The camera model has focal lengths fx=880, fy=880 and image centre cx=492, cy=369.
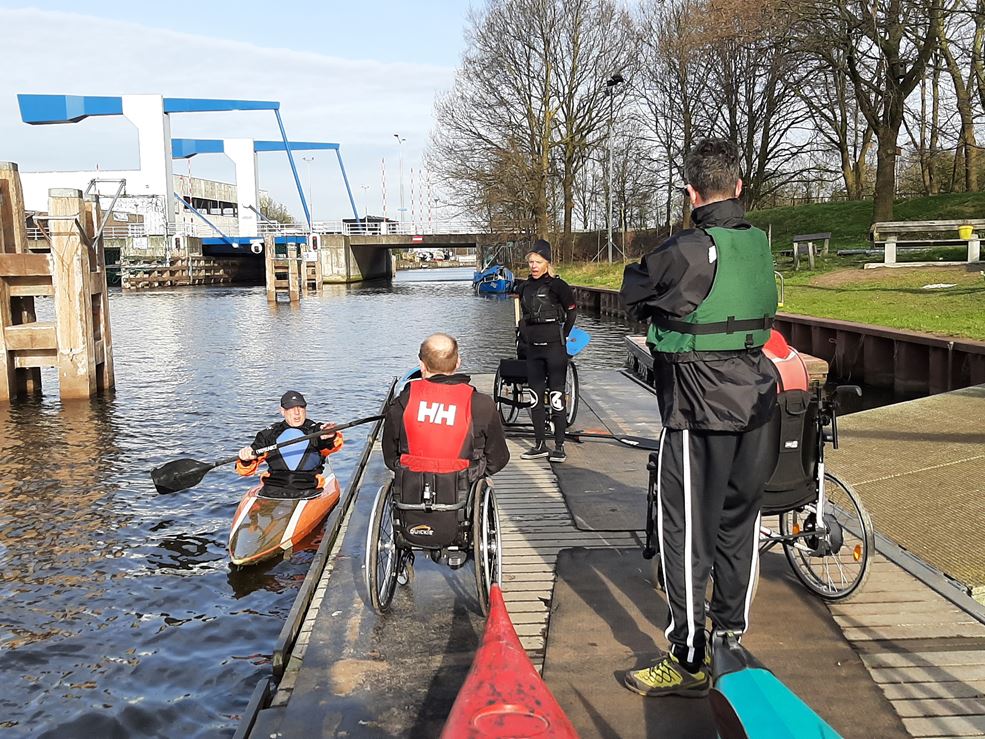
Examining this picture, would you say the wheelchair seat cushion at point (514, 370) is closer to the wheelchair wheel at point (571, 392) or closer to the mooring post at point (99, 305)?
the wheelchair wheel at point (571, 392)

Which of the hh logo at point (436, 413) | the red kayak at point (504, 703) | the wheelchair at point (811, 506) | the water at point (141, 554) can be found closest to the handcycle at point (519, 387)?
the water at point (141, 554)

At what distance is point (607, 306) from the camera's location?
116ft

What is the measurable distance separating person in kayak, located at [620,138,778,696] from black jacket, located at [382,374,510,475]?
4.29 feet

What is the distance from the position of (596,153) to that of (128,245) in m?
34.7

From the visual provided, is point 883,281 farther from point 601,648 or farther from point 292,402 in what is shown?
point 601,648

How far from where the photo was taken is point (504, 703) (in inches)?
113

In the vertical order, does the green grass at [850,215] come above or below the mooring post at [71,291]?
above

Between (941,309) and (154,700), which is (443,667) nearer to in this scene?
(154,700)

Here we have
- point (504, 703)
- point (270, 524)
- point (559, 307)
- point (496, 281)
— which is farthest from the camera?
point (496, 281)

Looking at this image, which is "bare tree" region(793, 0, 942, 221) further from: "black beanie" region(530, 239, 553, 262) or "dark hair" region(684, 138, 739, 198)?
"dark hair" region(684, 138, 739, 198)

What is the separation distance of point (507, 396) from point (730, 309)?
6.87 m

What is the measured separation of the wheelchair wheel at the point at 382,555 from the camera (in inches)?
186

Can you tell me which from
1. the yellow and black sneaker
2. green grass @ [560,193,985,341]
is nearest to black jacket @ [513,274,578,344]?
the yellow and black sneaker

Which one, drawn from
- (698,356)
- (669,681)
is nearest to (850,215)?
(698,356)
